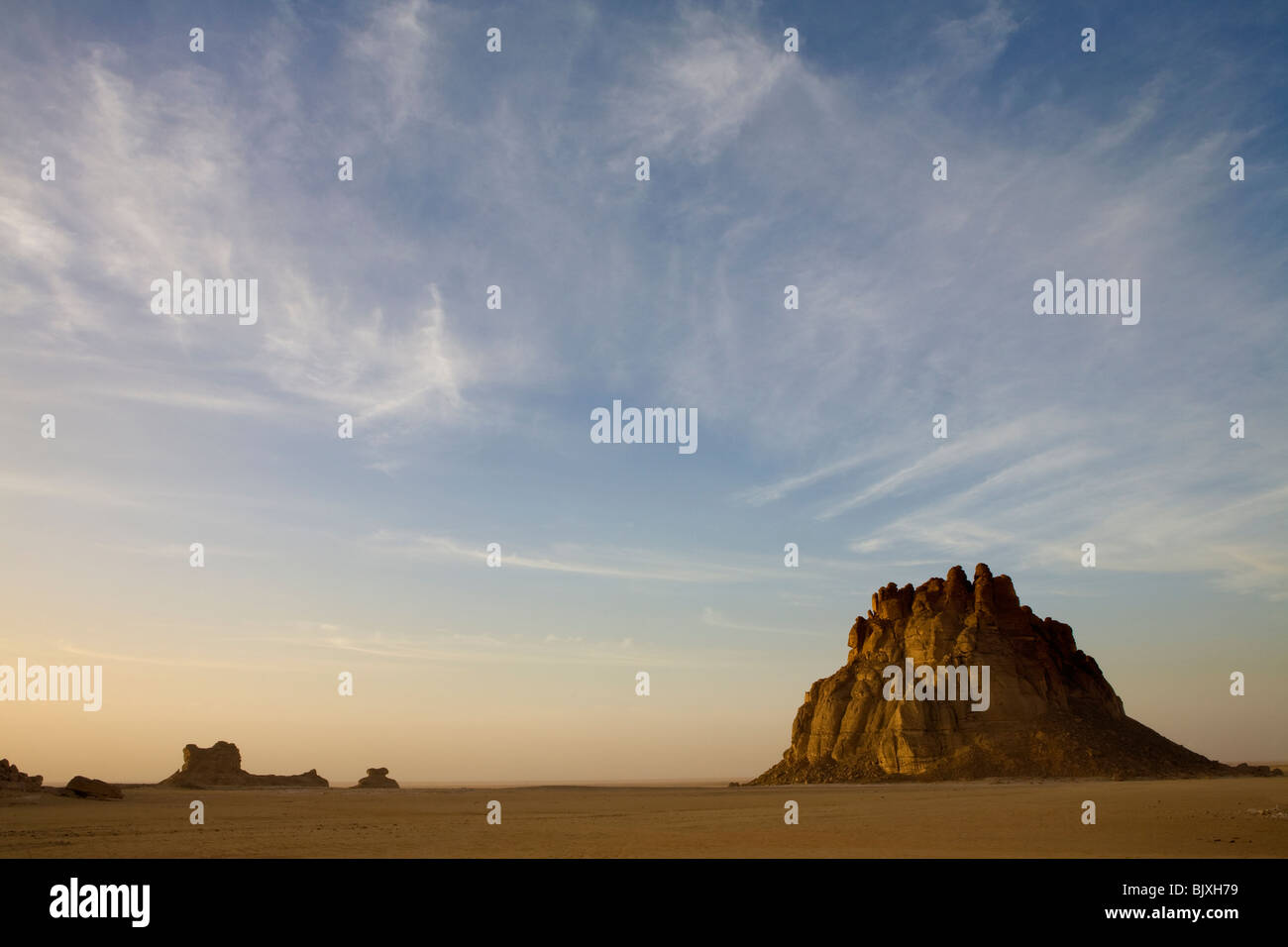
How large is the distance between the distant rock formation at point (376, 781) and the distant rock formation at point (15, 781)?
40.3 m

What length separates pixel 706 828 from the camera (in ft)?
118

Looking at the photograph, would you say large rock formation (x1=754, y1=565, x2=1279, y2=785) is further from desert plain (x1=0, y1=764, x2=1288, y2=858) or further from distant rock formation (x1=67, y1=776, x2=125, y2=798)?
distant rock formation (x1=67, y1=776, x2=125, y2=798)

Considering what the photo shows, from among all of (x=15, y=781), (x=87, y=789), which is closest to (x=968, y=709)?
(x=87, y=789)

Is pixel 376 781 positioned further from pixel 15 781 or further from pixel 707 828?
pixel 707 828

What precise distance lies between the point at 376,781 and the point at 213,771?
63.5ft

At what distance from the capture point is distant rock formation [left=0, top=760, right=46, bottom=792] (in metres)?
57.6

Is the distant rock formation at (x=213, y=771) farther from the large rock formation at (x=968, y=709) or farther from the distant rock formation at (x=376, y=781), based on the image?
the large rock formation at (x=968, y=709)

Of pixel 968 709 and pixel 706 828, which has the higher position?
pixel 706 828

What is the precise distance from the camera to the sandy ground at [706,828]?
26547 millimetres

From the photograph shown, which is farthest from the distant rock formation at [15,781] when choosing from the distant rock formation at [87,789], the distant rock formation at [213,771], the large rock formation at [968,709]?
the large rock formation at [968,709]
